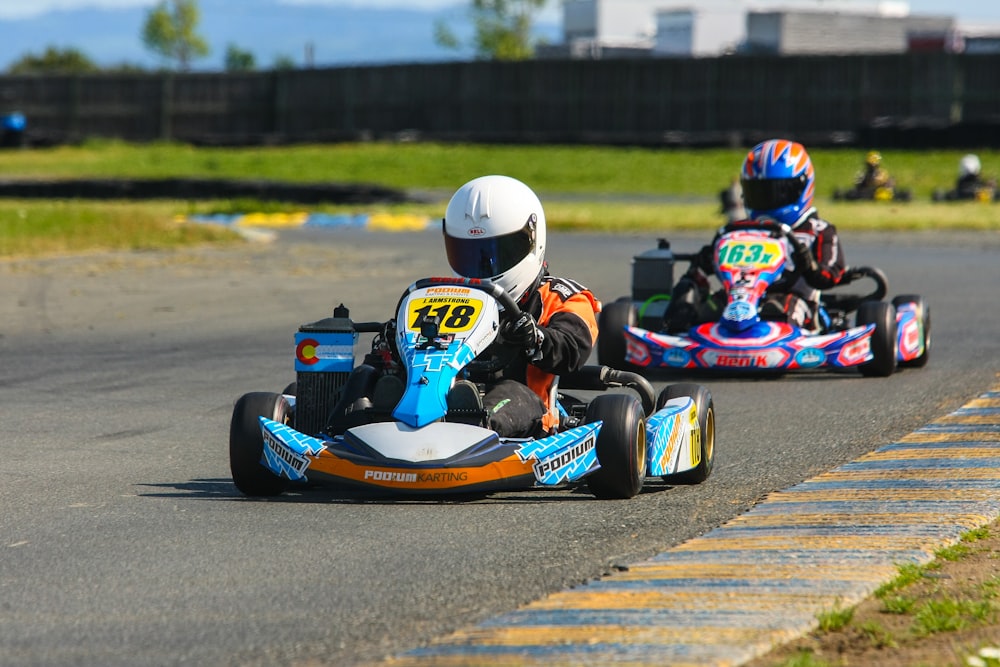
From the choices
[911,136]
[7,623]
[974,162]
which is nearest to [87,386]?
[7,623]

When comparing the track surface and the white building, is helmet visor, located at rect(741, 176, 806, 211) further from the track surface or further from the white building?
the white building

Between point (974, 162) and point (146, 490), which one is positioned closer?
point (146, 490)

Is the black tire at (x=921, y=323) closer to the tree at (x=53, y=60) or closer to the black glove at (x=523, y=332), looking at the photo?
the black glove at (x=523, y=332)

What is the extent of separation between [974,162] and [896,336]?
16.3m

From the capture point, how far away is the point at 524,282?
20.3ft

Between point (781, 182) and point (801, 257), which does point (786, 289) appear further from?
point (781, 182)

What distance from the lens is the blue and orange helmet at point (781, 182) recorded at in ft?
32.5

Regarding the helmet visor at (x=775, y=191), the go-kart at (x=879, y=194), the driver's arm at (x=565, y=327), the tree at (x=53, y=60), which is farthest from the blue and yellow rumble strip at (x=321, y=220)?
the tree at (x=53, y=60)

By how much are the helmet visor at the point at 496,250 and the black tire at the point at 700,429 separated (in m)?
0.74

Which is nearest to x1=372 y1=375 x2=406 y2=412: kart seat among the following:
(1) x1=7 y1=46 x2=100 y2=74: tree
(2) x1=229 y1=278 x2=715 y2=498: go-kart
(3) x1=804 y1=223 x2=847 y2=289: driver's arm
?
(2) x1=229 y1=278 x2=715 y2=498: go-kart

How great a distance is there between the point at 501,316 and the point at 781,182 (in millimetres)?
4449

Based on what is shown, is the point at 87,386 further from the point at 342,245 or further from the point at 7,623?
the point at 342,245

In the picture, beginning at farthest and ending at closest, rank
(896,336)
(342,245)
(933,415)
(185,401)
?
(342,245)
(896,336)
(185,401)
(933,415)

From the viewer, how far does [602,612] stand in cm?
389
